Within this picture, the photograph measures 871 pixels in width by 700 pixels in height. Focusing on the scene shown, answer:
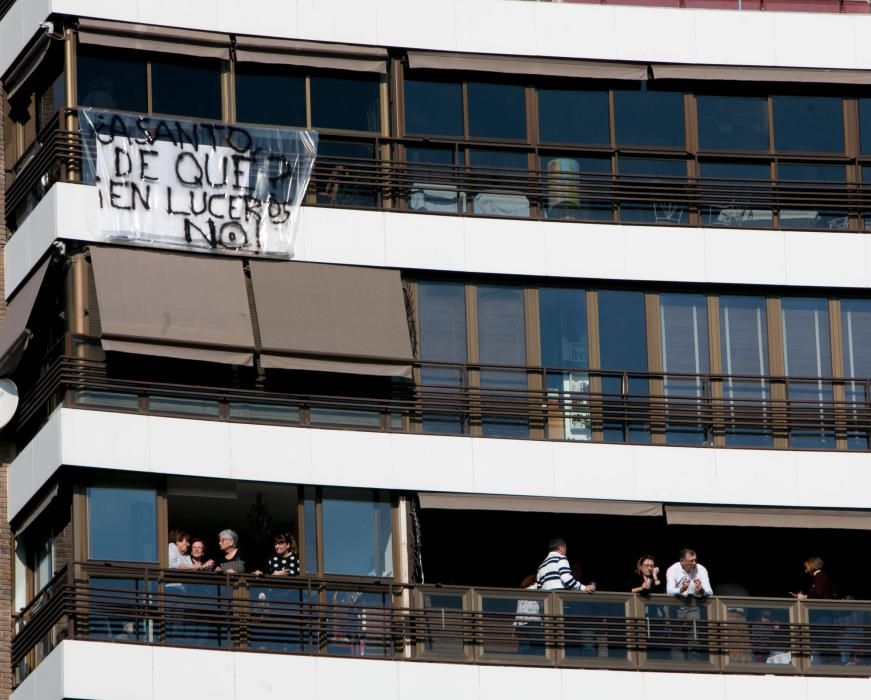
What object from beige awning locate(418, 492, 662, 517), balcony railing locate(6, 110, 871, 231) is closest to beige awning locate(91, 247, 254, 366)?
balcony railing locate(6, 110, 871, 231)

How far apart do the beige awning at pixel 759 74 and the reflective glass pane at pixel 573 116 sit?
37.0 inches

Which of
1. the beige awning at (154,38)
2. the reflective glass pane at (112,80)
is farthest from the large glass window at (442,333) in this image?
the reflective glass pane at (112,80)

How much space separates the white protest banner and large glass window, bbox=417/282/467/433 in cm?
213

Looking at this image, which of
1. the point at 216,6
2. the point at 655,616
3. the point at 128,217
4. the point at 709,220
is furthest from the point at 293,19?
the point at 655,616

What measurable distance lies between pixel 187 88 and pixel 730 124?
26.0 ft

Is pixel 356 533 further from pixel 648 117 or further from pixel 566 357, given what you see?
pixel 648 117

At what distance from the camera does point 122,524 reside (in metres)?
41.5

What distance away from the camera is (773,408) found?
44469mm

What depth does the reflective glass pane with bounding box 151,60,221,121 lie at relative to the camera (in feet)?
144

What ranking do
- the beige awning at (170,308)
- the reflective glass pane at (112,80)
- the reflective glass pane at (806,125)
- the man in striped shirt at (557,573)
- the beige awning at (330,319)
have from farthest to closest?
the reflective glass pane at (806,125) → the reflective glass pane at (112,80) → the beige awning at (330,319) → the man in striped shirt at (557,573) → the beige awning at (170,308)

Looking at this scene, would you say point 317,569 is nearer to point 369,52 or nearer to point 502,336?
point 502,336

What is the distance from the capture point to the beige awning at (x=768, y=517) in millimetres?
43438

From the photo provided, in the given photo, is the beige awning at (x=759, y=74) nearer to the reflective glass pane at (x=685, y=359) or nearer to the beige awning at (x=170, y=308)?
the reflective glass pane at (x=685, y=359)

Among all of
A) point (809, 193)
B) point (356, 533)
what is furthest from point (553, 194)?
point (356, 533)
